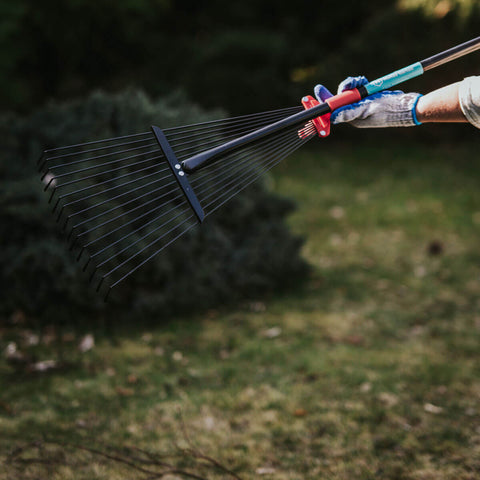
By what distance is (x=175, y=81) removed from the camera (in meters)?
11.4

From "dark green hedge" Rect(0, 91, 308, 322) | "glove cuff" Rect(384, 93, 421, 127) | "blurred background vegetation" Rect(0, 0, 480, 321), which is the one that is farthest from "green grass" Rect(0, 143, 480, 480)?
"glove cuff" Rect(384, 93, 421, 127)

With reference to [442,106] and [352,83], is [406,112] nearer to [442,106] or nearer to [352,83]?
[442,106]

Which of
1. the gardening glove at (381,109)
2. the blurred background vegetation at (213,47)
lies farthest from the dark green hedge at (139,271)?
the blurred background vegetation at (213,47)

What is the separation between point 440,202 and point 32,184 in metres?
5.49

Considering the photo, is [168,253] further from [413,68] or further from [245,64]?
[245,64]

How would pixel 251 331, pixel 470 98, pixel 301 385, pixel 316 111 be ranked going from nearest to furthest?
pixel 470 98
pixel 316 111
pixel 301 385
pixel 251 331

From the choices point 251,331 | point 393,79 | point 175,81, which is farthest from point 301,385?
point 175,81

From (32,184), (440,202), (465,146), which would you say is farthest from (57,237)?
(465,146)

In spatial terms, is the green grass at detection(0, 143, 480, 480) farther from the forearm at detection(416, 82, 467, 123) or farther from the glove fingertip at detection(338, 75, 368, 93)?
the glove fingertip at detection(338, 75, 368, 93)

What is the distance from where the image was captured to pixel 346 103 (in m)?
2.42

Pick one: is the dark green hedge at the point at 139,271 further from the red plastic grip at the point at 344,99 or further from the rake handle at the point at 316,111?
the red plastic grip at the point at 344,99

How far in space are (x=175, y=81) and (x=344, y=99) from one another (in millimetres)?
9498

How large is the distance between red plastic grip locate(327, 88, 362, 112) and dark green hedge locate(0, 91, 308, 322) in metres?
2.51

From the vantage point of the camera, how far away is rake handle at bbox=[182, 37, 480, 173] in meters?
2.37
